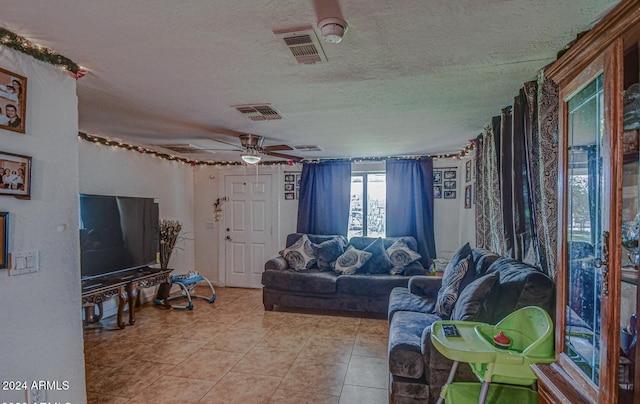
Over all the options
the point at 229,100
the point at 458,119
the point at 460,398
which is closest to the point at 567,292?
the point at 460,398

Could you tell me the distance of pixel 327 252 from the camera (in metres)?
4.88

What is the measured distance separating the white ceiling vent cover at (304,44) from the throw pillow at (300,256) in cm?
337

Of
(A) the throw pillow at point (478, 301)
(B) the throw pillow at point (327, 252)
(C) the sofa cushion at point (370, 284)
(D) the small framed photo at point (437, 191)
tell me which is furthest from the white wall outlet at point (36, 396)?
(D) the small framed photo at point (437, 191)

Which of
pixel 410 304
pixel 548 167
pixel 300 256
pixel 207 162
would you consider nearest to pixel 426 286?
pixel 410 304

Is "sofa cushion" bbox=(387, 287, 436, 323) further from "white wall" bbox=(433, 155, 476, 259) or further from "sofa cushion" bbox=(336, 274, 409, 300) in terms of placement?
"white wall" bbox=(433, 155, 476, 259)

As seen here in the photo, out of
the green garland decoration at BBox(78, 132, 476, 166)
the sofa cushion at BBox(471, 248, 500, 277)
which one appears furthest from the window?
the sofa cushion at BBox(471, 248, 500, 277)

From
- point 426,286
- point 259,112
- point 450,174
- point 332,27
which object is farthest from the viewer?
point 450,174

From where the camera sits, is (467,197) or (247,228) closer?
(467,197)

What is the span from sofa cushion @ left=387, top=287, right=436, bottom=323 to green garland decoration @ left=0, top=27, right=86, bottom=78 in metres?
3.05

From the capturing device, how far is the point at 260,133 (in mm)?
3629

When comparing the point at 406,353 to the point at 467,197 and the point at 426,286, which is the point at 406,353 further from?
the point at 467,197

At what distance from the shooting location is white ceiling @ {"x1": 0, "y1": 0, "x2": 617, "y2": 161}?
1.38 metres

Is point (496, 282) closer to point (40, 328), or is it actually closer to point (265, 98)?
point (265, 98)

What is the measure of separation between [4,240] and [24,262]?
154 mm
